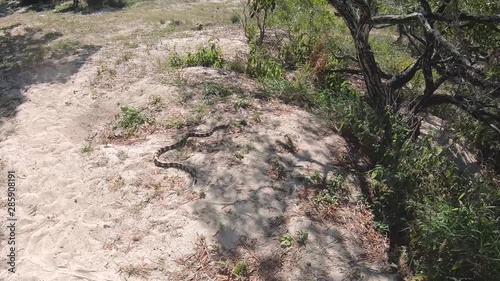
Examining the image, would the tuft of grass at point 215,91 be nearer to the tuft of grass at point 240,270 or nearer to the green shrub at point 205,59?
the green shrub at point 205,59

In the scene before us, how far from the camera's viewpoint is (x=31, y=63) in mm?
7430

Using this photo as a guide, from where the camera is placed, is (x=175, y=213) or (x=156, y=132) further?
(x=156, y=132)

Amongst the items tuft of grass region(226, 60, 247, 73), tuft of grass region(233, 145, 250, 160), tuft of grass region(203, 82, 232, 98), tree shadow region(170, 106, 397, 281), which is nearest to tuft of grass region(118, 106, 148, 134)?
tuft of grass region(203, 82, 232, 98)

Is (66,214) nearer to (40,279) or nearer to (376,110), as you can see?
(40,279)

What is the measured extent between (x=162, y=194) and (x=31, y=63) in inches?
177

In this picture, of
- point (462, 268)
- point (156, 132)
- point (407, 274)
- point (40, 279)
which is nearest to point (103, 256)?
point (40, 279)

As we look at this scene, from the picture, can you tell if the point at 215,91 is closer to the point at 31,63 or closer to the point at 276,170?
the point at 276,170

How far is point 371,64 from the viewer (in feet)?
19.7

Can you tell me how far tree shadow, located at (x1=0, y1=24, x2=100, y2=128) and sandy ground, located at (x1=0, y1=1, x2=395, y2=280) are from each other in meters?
0.07

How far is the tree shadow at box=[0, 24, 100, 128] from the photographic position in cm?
633

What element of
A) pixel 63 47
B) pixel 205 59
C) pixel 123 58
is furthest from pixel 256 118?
pixel 63 47

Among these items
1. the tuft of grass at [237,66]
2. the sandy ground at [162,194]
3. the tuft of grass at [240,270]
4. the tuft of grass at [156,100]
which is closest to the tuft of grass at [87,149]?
the sandy ground at [162,194]

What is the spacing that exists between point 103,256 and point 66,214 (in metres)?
0.73

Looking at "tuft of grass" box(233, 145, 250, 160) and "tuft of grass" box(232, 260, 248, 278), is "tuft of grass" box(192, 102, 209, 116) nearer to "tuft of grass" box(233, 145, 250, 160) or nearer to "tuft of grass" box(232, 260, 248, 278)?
"tuft of grass" box(233, 145, 250, 160)
